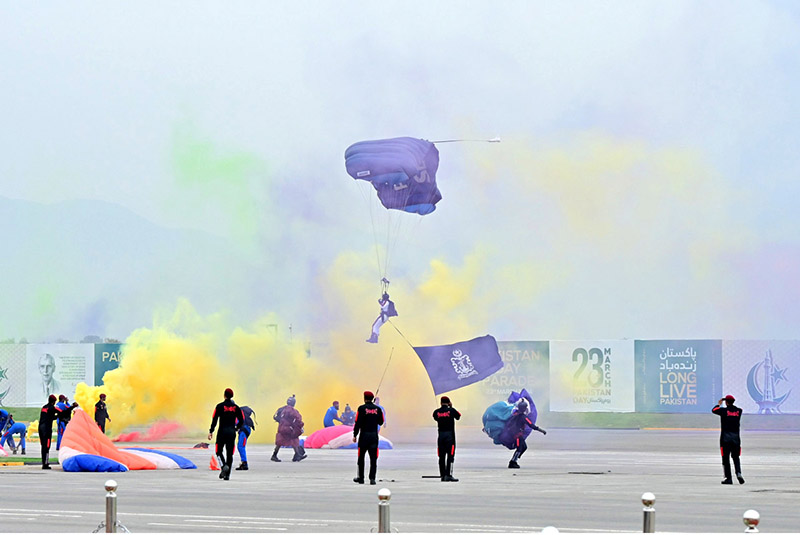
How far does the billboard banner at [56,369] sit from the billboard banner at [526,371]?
22.3 meters

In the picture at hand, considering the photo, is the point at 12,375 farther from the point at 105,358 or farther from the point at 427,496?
the point at 427,496

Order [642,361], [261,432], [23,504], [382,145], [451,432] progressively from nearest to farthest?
[23,504] < [451,432] < [382,145] < [261,432] < [642,361]

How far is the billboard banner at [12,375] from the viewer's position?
7894 centimetres

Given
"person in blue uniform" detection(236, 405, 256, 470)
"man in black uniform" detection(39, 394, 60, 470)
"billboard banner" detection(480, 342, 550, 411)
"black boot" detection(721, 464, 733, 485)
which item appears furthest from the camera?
"billboard banner" detection(480, 342, 550, 411)

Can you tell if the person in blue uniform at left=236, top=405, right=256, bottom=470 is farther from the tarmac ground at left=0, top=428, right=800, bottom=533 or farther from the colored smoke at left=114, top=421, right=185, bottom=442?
the colored smoke at left=114, top=421, right=185, bottom=442

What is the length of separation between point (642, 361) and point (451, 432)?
163ft

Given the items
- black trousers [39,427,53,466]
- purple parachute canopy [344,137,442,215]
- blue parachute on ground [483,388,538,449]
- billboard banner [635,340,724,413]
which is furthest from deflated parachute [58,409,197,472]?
billboard banner [635,340,724,413]

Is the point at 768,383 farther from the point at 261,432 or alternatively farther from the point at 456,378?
the point at 261,432

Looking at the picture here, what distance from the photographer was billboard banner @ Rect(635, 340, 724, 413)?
73.4 metres

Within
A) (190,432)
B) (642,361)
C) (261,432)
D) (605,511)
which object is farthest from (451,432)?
(642,361)

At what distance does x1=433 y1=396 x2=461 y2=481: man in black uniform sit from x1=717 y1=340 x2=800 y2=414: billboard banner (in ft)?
166

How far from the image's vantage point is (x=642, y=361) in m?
74.4

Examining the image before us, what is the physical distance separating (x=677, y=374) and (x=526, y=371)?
8484 mm

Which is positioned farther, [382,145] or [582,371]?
[582,371]
